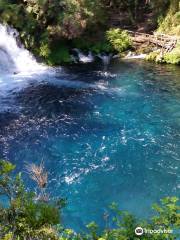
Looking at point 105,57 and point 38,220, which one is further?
point 105,57

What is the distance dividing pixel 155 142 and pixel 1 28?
18.0 metres

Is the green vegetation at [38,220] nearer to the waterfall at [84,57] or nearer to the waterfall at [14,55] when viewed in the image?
the waterfall at [14,55]

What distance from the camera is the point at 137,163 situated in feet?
61.1

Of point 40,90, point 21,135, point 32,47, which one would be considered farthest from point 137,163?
point 32,47

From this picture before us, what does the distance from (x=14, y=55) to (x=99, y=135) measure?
564 inches

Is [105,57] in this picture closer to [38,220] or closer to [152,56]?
[152,56]

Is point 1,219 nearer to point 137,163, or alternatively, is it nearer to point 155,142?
point 137,163

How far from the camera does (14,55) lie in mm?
32344

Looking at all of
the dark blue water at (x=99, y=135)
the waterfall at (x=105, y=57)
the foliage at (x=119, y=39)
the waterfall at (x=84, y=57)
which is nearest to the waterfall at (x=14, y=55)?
the dark blue water at (x=99, y=135)

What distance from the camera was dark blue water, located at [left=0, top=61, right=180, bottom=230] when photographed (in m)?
16.5

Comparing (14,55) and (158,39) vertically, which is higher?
(158,39)

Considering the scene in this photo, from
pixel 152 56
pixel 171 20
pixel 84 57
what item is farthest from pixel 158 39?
pixel 84 57

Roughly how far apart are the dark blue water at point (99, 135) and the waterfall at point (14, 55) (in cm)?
301

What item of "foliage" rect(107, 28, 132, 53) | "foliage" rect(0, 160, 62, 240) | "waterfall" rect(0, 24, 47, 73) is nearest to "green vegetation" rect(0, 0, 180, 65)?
"foliage" rect(107, 28, 132, 53)
